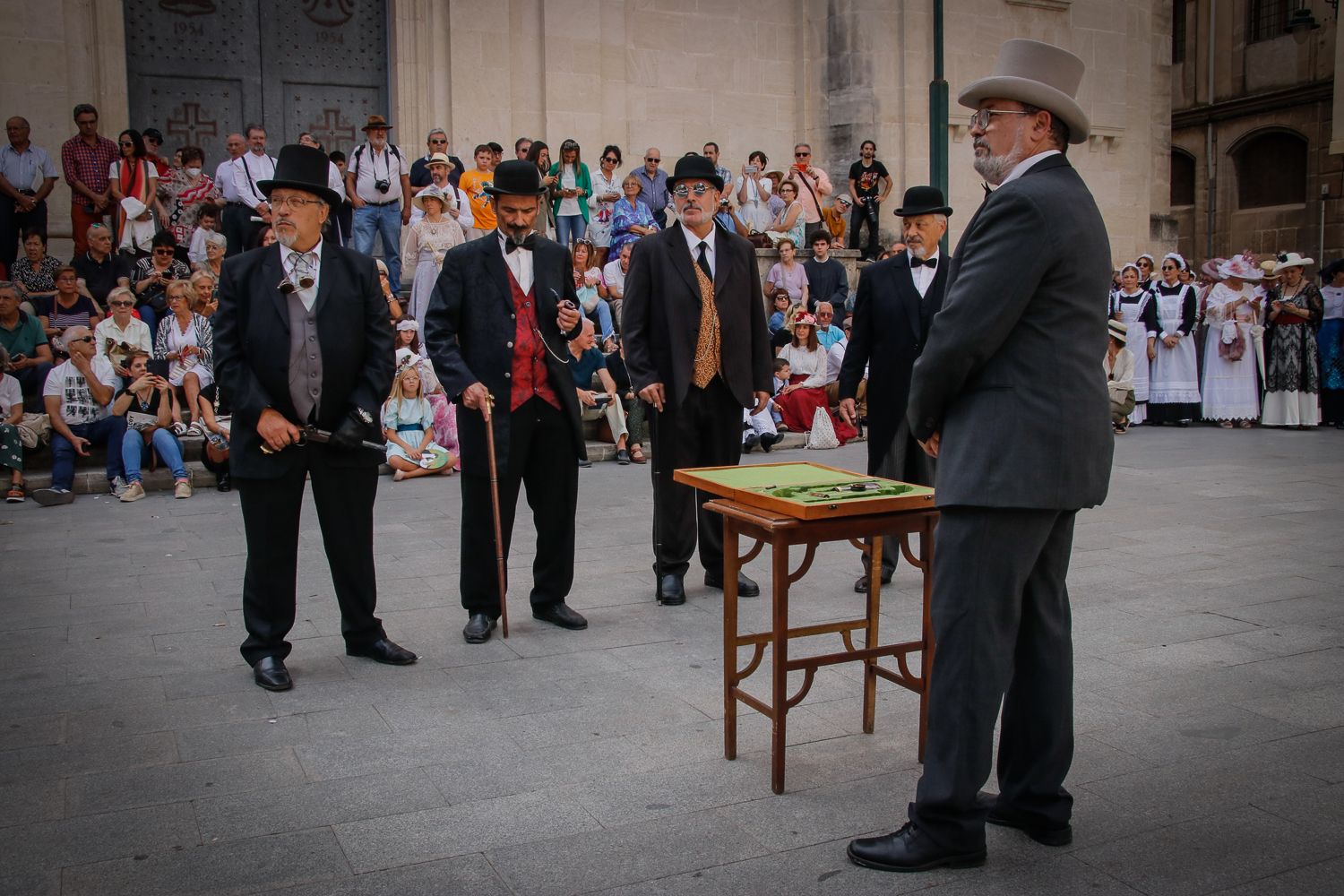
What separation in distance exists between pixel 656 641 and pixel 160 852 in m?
2.56


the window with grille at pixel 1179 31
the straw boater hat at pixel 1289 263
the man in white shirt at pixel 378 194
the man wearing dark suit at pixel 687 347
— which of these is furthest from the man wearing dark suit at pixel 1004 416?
the window with grille at pixel 1179 31

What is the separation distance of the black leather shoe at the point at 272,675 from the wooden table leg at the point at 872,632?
91.5 inches

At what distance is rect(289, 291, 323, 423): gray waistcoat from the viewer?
505 centimetres

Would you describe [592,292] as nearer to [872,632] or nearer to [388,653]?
[388,653]

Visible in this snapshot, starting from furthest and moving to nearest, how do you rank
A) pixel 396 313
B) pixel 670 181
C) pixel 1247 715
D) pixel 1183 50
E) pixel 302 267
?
pixel 1183 50
pixel 396 313
pixel 670 181
pixel 302 267
pixel 1247 715

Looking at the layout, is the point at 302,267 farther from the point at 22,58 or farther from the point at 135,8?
the point at 135,8

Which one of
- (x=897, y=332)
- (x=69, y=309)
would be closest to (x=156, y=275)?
(x=69, y=309)

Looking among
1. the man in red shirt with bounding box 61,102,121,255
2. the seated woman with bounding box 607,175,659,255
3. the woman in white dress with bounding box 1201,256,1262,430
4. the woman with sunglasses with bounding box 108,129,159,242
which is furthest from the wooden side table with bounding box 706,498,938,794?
the woman in white dress with bounding box 1201,256,1262,430

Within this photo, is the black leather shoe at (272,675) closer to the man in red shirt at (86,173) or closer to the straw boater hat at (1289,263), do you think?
the man in red shirt at (86,173)

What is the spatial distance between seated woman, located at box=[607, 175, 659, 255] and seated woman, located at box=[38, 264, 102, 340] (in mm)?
5797

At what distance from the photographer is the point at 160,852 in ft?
11.3

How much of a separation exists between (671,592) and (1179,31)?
3062 centimetres

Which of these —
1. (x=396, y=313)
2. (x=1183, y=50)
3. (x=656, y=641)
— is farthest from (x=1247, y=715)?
(x=1183, y=50)

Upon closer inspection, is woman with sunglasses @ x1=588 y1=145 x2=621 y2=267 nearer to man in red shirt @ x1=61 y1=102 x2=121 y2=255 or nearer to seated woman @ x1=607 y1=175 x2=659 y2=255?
seated woman @ x1=607 y1=175 x2=659 y2=255
